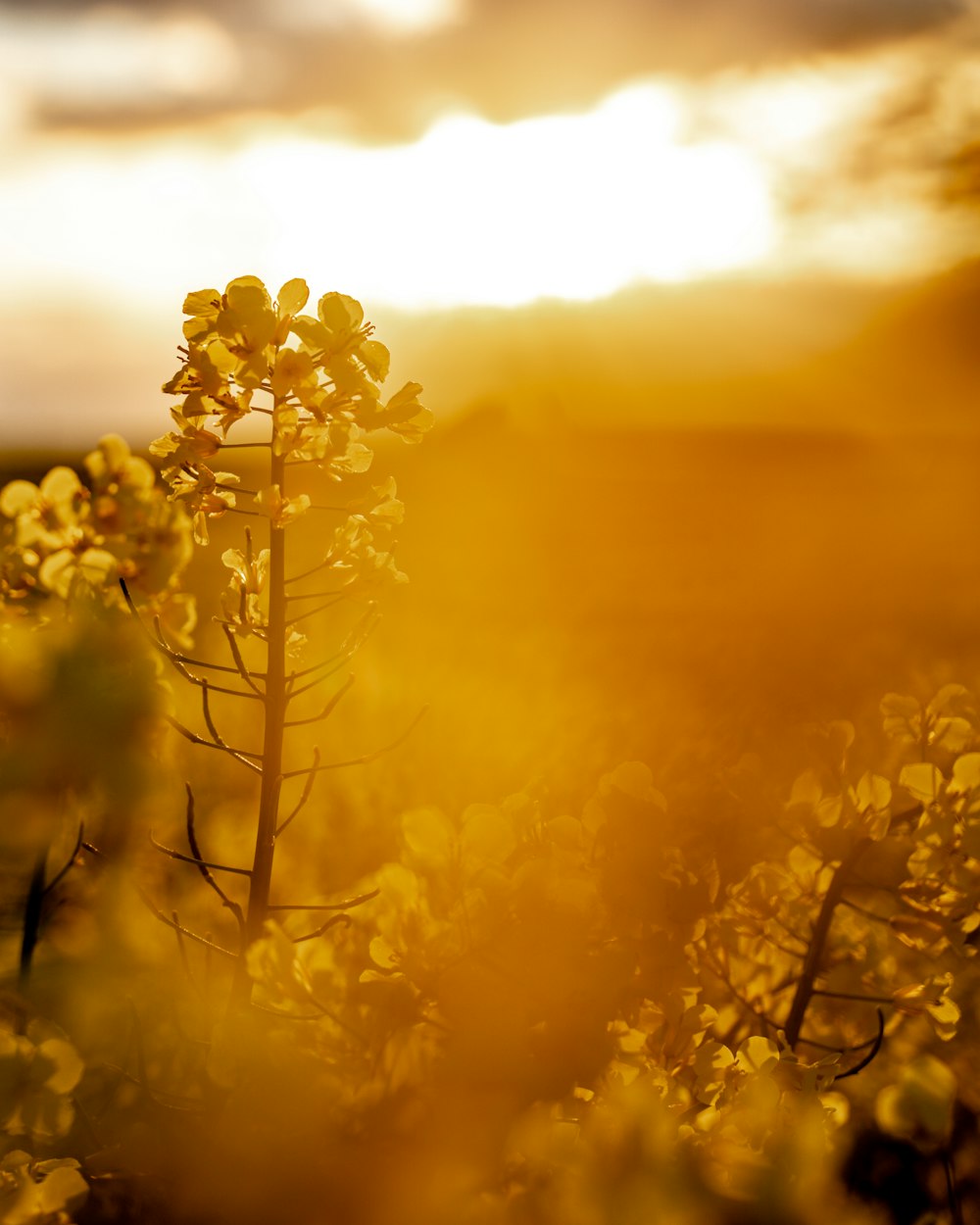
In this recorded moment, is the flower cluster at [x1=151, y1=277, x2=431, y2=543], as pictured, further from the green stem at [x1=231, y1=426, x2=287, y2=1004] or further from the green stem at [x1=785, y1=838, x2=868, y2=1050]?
the green stem at [x1=785, y1=838, x2=868, y2=1050]

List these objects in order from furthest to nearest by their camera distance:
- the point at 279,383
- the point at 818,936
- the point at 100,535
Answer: the point at 100,535, the point at 818,936, the point at 279,383

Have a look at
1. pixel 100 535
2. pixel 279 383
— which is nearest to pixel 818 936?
pixel 279 383

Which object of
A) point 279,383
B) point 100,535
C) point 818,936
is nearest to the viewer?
point 279,383

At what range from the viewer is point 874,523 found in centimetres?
756

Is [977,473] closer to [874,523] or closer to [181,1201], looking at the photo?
[874,523]

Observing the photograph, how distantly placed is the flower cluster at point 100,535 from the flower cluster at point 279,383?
435 millimetres

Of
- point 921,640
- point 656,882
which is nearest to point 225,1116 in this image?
point 656,882

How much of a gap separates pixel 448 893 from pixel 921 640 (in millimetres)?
3913

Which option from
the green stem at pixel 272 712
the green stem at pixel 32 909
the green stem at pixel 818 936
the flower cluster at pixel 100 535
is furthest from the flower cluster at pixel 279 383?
the green stem at pixel 818 936

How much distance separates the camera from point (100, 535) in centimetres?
191

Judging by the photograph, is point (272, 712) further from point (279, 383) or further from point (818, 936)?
point (818, 936)

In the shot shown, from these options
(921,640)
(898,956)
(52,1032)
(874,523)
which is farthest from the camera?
(874,523)

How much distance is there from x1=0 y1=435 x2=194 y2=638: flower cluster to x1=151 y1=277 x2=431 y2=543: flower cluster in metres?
0.43

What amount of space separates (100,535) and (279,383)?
0.72 metres
